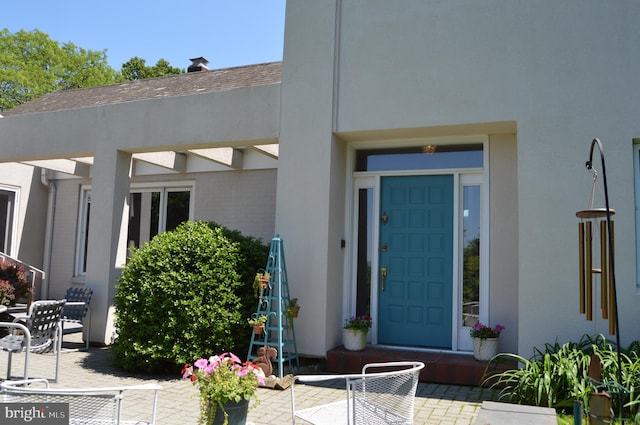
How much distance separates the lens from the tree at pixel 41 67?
3033cm

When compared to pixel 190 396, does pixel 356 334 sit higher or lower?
higher

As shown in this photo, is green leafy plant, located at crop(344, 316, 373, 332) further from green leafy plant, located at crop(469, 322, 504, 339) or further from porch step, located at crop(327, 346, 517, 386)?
green leafy plant, located at crop(469, 322, 504, 339)

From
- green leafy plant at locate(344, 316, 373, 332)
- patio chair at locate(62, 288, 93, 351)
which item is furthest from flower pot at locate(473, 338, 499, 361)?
patio chair at locate(62, 288, 93, 351)

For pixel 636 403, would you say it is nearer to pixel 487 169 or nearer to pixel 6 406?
pixel 487 169

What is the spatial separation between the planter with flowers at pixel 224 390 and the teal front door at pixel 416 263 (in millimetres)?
4046

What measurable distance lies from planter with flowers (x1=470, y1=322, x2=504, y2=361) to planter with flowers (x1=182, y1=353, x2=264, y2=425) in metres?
3.72

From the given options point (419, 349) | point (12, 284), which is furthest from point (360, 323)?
point (12, 284)

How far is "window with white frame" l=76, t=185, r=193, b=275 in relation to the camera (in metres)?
11.4

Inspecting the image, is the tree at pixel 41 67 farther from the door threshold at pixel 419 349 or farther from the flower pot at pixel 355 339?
the door threshold at pixel 419 349

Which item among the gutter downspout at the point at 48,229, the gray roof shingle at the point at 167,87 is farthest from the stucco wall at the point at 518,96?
the gutter downspout at the point at 48,229

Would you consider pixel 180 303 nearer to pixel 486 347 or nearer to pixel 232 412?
pixel 232 412

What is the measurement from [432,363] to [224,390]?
3.61m

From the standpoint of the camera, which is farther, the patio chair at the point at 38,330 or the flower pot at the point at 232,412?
the patio chair at the point at 38,330

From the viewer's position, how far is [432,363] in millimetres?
6215
